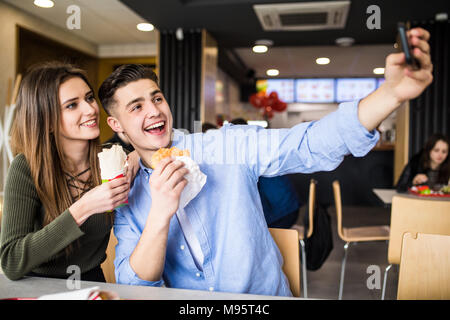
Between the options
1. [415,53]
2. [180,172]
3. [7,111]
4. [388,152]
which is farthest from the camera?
[388,152]

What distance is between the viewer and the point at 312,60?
15.4 ft

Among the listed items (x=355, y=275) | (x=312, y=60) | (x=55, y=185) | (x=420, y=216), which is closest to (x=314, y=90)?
(x=312, y=60)

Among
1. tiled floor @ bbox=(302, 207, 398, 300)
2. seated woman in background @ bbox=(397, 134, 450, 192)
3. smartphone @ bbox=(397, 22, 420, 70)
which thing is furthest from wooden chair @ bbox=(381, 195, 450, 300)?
smartphone @ bbox=(397, 22, 420, 70)

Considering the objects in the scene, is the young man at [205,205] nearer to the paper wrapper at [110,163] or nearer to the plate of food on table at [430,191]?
the paper wrapper at [110,163]

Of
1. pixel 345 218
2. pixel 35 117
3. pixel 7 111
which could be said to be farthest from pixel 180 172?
pixel 345 218

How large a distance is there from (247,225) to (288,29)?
3710 mm

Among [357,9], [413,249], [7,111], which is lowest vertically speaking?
[413,249]

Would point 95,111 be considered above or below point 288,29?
below

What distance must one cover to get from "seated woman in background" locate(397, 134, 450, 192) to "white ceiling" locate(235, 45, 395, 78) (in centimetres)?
137

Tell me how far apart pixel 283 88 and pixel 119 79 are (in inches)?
276

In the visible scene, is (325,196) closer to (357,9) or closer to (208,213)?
(357,9)

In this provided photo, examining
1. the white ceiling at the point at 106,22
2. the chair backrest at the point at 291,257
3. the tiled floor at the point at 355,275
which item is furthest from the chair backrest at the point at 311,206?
the white ceiling at the point at 106,22

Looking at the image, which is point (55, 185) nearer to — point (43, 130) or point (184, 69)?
point (43, 130)

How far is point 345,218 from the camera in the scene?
17.2 feet
